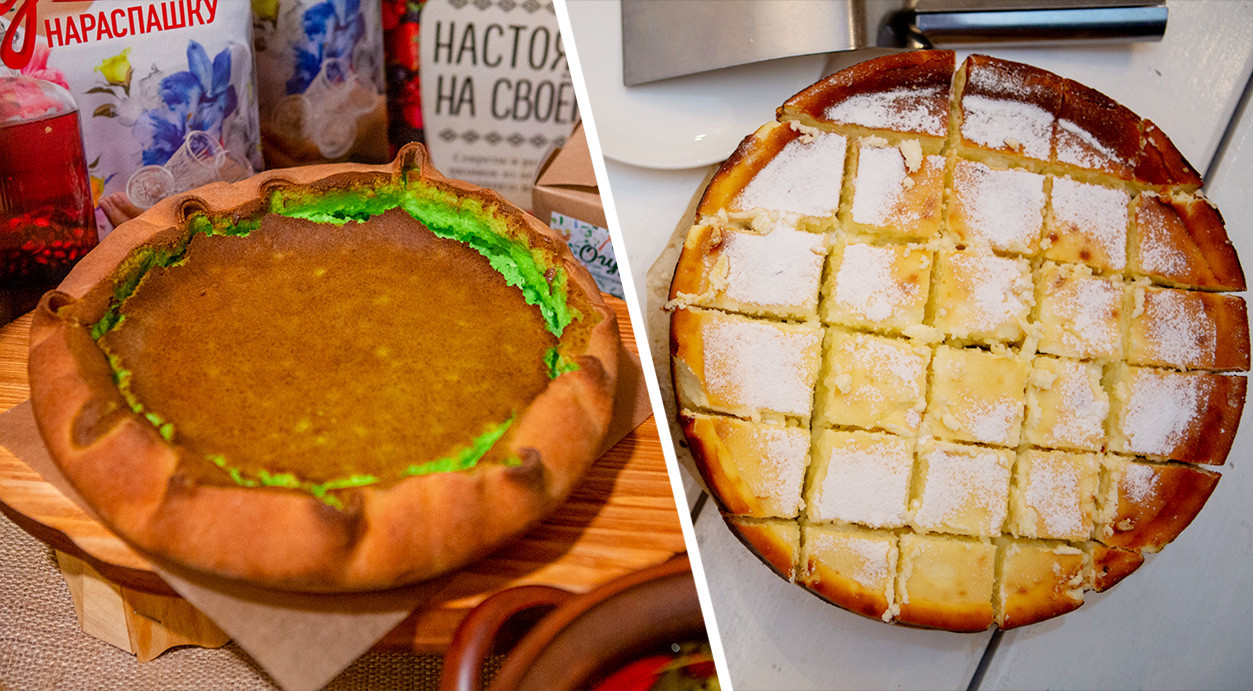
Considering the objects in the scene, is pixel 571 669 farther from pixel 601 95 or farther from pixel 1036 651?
pixel 1036 651

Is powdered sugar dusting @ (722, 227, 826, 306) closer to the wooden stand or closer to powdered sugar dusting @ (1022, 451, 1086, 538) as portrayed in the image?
powdered sugar dusting @ (1022, 451, 1086, 538)

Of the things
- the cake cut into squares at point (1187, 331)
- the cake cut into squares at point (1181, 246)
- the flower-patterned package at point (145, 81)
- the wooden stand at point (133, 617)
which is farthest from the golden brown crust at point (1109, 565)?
the flower-patterned package at point (145, 81)

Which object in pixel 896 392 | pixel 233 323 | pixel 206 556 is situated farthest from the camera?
pixel 896 392

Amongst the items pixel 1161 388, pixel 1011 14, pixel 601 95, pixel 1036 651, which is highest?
pixel 1011 14

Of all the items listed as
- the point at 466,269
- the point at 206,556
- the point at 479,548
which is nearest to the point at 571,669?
the point at 479,548

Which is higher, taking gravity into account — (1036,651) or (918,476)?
(918,476)

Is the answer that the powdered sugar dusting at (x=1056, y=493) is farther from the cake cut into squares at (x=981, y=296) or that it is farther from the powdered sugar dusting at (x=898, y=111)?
the powdered sugar dusting at (x=898, y=111)
